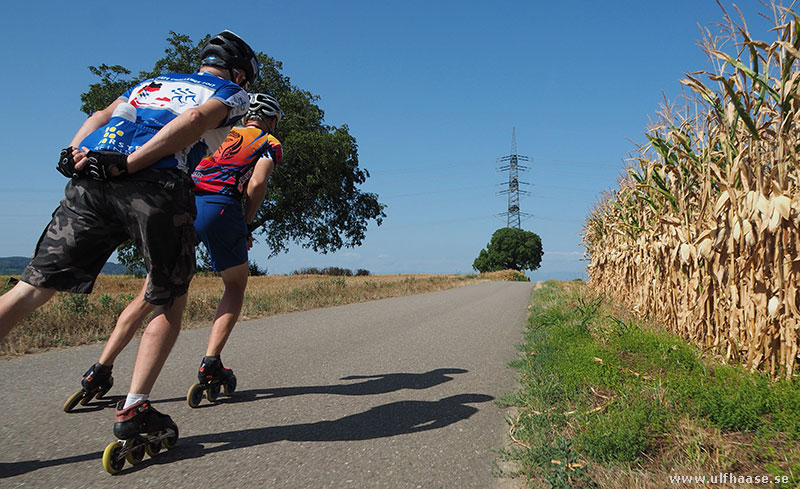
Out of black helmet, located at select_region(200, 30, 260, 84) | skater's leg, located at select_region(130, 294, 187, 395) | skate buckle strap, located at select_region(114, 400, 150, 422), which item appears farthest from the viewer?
black helmet, located at select_region(200, 30, 260, 84)

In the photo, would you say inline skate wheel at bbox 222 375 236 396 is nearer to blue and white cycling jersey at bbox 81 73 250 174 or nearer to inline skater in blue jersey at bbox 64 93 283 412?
inline skater in blue jersey at bbox 64 93 283 412

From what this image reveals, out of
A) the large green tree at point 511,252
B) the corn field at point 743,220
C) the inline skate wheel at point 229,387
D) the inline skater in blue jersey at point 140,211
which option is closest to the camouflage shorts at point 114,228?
→ the inline skater in blue jersey at point 140,211

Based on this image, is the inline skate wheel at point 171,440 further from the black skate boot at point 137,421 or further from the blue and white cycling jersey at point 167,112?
the blue and white cycling jersey at point 167,112

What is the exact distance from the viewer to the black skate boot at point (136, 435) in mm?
2205

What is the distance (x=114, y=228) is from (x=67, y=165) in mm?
369

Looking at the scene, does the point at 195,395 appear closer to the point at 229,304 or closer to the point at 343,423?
the point at 229,304

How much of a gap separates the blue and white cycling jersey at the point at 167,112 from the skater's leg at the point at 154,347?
2.62 ft

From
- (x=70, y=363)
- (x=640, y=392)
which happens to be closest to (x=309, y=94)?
(x=70, y=363)

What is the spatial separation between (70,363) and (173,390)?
1407 millimetres

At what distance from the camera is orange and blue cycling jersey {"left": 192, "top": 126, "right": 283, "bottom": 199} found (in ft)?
11.4

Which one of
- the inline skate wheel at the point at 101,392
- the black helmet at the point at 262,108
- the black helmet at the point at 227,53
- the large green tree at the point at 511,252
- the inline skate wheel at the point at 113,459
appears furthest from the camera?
the large green tree at the point at 511,252

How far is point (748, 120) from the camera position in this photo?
3430mm

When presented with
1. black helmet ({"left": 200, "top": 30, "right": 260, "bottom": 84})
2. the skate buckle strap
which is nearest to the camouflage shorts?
the skate buckle strap

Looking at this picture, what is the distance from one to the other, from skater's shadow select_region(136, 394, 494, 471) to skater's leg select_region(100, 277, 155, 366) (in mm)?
866
